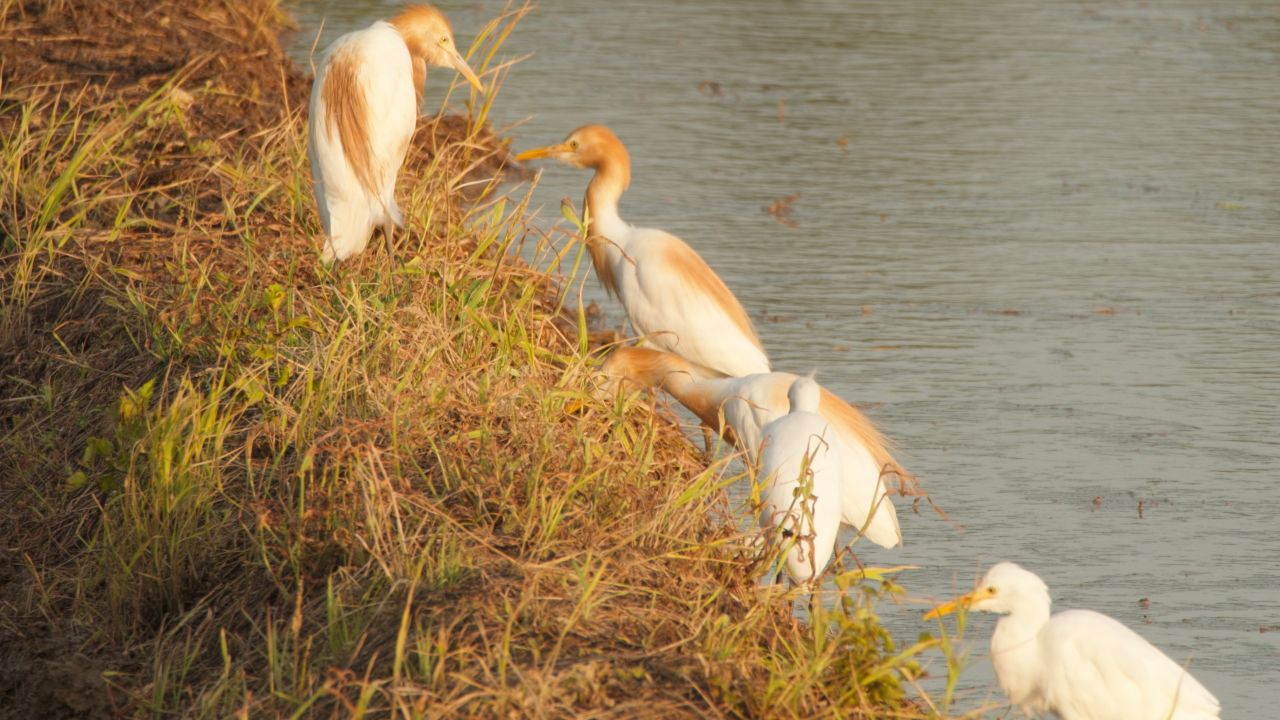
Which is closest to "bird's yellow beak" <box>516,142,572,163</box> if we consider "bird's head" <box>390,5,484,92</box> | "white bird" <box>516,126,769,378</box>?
"white bird" <box>516,126,769,378</box>

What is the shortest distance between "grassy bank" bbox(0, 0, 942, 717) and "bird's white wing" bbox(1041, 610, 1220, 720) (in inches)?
17.8

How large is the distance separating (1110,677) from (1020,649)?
8.4 inches

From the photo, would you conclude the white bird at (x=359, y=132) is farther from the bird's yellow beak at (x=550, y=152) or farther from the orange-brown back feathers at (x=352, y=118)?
the bird's yellow beak at (x=550, y=152)

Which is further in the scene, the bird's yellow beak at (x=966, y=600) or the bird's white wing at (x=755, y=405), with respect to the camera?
the bird's white wing at (x=755, y=405)

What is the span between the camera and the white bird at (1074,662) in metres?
3.77

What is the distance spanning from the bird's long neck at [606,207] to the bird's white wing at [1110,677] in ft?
9.56

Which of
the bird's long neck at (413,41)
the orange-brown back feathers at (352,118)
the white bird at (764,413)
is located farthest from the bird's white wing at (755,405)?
the bird's long neck at (413,41)

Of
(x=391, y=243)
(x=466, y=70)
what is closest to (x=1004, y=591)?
(x=391, y=243)

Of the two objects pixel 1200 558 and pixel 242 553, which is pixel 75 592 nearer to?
pixel 242 553

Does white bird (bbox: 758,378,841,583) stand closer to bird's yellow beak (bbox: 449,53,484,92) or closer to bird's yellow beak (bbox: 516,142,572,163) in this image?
bird's yellow beak (bbox: 449,53,484,92)

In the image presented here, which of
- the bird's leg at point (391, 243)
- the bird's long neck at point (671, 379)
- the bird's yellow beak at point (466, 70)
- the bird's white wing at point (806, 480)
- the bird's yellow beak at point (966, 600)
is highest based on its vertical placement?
the bird's yellow beak at point (966, 600)

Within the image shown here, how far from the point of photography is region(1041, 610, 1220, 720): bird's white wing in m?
3.74

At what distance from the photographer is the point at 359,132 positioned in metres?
5.57

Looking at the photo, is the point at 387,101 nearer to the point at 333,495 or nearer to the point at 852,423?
the point at 852,423
